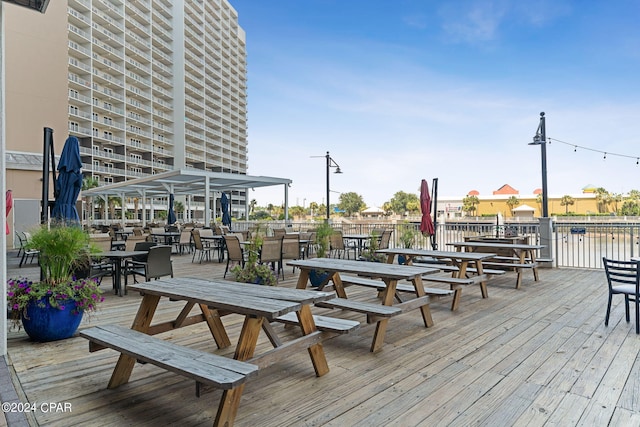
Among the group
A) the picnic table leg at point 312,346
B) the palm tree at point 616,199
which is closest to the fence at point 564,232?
the picnic table leg at point 312,346

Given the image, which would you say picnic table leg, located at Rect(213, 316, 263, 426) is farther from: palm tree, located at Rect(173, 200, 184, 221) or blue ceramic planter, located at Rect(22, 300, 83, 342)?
palm tree, located at Rect(173, 200, 184, 221)

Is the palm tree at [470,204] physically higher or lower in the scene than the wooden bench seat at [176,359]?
higher

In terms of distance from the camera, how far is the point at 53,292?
11.2 ft

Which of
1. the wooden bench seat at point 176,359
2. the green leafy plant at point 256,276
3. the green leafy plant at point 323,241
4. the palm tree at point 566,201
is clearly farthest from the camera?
the palm tree at point 566,201

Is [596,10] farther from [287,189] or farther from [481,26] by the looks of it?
[287,189]

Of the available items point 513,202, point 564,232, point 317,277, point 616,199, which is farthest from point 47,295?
point 616,199

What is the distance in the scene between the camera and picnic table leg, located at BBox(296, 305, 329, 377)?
2.61 metres

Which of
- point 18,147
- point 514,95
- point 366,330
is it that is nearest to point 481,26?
point 514,95

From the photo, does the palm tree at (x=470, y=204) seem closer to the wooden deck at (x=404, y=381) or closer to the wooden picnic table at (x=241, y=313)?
the wooden deck at (x=404, y=381)

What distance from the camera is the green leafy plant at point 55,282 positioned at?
3383 millimetres

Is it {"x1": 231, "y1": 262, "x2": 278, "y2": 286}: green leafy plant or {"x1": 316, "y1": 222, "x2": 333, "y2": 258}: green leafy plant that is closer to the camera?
{"x1": 231, "y1": 262, "x2": 278, "y2": 286}: green leafy plant

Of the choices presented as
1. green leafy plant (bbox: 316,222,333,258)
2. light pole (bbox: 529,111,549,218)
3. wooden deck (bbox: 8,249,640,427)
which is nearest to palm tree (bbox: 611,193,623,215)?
light pole (bbox: 529,111,549,218)

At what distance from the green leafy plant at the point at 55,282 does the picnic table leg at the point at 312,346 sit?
220 centimetres

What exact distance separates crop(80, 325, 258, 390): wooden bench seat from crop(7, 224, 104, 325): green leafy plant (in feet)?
3.81
